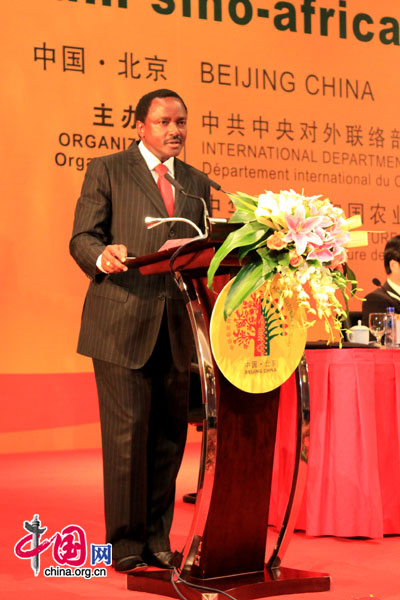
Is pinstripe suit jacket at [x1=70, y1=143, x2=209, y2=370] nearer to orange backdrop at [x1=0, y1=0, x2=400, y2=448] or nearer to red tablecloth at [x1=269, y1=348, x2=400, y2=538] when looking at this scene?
red tablecloth at [x1=269, y1=348, x2=400, y2=538]

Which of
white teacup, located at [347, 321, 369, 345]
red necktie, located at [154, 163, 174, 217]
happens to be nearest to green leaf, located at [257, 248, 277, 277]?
red necktie, located at [154, 163, 174, 217]

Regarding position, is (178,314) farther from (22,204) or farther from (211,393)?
(22,204)

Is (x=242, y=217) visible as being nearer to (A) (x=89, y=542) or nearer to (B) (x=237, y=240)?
(B) (x=237, y=240)

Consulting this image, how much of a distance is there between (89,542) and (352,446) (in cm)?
106

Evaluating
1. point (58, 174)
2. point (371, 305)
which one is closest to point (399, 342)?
point (371, 305)

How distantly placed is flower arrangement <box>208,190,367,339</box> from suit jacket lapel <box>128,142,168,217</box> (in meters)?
0.62

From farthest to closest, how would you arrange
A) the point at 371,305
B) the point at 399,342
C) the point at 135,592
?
the point at 371,305
the point at 399,342
the point at 135,592

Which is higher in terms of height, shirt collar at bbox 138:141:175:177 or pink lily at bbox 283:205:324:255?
shirt collar at bbox 138:141:175:177

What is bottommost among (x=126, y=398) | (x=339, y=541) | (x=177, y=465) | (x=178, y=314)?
(x=339, y=541)

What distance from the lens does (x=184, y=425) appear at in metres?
2.84

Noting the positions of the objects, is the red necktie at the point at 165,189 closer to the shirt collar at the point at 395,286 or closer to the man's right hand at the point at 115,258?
the man's right hand at the point at 115,258

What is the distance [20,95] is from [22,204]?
0.76 meters

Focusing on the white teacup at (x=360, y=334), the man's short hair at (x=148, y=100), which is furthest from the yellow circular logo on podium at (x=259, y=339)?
the white teacup at (x=360, y=334)

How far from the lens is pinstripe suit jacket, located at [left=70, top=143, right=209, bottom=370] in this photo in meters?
2.71
